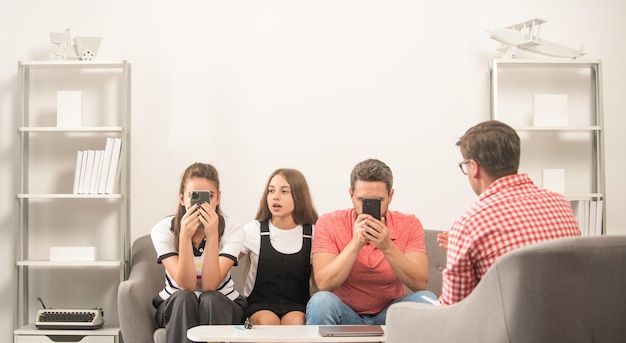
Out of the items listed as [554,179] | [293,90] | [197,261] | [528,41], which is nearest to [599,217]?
[554,179]

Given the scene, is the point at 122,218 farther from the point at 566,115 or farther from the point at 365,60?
the point at 566,115

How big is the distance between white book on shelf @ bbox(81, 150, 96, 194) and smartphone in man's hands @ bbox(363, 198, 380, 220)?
1.59m

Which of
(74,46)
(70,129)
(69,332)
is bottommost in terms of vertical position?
(69,332)

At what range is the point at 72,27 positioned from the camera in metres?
3.96

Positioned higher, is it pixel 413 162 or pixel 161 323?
pixel 413 162

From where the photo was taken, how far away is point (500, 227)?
6.49 feet

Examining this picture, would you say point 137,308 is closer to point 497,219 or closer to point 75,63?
point 75,63

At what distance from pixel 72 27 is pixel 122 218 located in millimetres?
1164

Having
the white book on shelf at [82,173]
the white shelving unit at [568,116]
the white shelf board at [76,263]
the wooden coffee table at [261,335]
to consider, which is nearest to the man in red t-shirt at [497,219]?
the wooden coffee table at [261,335]

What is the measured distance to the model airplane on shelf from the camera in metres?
3.71

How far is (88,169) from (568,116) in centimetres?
266

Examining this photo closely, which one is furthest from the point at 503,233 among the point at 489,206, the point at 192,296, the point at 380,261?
the point at 192,296

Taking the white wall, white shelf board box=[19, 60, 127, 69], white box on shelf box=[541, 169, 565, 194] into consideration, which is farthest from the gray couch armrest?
white box on shelf box=[541, 169, 565, 194]

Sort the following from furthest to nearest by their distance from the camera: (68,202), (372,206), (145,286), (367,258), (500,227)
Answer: (68,202)
(145,286)
(367,258)
(372,206)
(500,227)
